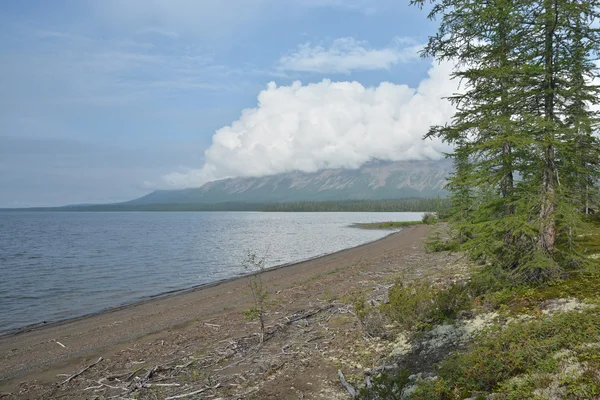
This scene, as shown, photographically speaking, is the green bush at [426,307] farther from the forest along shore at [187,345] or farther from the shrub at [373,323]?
the forest along shore at [187,345]

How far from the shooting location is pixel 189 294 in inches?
953

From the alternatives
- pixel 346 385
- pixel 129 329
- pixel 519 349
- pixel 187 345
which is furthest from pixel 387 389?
pixel 129 329

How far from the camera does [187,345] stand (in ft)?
37.8

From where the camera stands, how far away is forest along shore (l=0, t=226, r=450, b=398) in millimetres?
8367

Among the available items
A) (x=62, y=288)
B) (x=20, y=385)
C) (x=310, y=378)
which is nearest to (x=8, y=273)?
(x=62, y=288)

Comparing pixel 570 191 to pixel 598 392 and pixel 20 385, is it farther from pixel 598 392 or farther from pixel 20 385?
pixel 20 385

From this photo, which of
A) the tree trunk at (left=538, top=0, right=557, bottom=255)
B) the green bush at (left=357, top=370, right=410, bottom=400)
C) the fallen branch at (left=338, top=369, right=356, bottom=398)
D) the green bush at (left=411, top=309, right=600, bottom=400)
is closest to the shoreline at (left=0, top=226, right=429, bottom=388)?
the fallen branch at (left=338, top=369, right=356, bottom=398)

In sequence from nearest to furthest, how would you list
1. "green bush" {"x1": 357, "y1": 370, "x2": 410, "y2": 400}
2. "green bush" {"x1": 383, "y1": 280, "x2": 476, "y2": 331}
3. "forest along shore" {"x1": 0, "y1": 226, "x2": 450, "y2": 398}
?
1. "green bush" {"x1": 357, "y1": 370, "x2": 410, "y2": 400}
2. "forest along shore" {"x1": 0, "y1": 226, "x2": 450, "y2": 398}
3. "green bush" {"x1": 383, "y1": 280, "x2": 476, "y2": 331}

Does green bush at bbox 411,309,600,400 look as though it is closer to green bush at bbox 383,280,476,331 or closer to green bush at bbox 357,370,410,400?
green bush at bbox 357,370,410,400

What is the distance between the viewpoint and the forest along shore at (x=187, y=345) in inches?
329

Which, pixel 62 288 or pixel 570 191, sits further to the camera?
pixel 62 288

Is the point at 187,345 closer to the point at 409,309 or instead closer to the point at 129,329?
the point at 129,329

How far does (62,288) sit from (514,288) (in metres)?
30.3

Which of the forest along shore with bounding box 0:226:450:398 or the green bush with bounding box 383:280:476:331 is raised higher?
the green bush with bounding box 383:280:476:331
